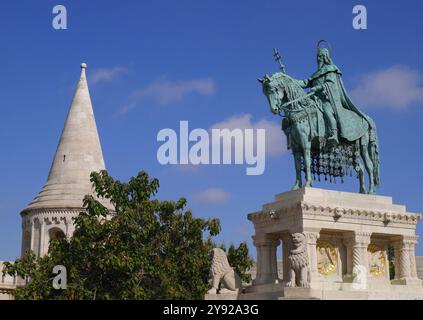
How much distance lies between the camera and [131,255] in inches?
1189

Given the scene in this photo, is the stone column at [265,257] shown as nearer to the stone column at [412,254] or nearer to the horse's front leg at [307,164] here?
the horse's front leg at [307,164]

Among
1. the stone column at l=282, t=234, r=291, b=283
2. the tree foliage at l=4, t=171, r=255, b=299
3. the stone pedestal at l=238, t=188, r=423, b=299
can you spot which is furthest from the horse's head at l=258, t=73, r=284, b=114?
the tree foliage at l=4, t=171, r=255, b=299

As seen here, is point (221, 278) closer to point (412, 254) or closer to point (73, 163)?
point (412, 254)

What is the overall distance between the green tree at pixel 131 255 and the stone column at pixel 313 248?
1050 cm

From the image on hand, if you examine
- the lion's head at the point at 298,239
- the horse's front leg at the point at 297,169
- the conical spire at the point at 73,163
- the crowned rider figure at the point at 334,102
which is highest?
the conical spire at the point at 73,163

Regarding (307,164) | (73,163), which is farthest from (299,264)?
(73,163)

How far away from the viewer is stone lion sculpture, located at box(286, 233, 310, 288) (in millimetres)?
18750

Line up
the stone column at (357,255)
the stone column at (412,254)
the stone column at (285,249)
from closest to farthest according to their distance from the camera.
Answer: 1. the stone column at (357,255)
2. the stone column at (285,249)
3. the stone column at (412,254)

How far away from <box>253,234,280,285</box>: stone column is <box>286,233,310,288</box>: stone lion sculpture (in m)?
2.58

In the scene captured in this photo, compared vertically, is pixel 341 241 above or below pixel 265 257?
above

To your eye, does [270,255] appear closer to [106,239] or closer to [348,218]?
[348,218]

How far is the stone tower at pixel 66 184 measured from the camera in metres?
50.3

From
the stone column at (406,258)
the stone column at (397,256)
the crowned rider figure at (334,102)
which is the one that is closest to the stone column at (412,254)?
the stone column at (406,258)

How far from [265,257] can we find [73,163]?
3209 cm
